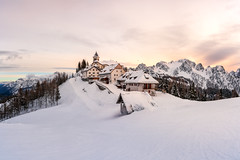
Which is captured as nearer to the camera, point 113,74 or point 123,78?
point 123,78

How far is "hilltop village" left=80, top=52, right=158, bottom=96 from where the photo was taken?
151ft

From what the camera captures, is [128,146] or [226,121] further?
[226,121]

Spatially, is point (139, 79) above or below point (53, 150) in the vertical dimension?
above

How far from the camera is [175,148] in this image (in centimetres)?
834

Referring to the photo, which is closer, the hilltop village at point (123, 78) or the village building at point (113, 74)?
the hilltop village at point (123, 78)

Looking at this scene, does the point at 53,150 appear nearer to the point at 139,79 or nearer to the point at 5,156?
the point at 5,156

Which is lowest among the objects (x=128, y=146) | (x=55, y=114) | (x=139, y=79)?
(x=55, y=114)

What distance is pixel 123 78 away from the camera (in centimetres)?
5938

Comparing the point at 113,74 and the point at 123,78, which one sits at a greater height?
the point at 113,74

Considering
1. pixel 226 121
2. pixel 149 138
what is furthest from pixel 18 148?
pixel 226 121

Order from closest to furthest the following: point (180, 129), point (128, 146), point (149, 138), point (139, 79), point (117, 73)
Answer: point (128, 146), point (149, 138), point (180, 129), point (139, 79), point (117, 73)

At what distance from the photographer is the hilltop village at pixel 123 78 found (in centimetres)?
4588

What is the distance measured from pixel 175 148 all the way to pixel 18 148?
10.2 metres

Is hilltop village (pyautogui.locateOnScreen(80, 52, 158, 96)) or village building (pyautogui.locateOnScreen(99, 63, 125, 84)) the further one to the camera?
village building (pyautogui.locateOnScreen(99, 63, 125, 84))
